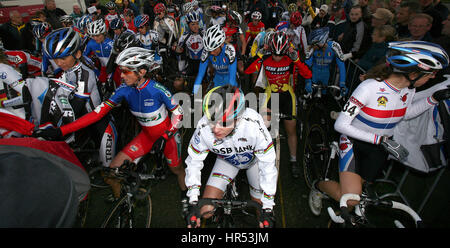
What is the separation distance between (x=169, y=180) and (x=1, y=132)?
3013mm

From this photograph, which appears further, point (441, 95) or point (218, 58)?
point (218, 58)

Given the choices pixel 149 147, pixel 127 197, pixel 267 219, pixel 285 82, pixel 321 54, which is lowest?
pixel 127 197

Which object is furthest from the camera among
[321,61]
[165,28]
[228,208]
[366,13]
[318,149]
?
[165,28]

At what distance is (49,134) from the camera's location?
3109 millimetres

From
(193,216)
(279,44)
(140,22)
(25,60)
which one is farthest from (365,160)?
(25,60)

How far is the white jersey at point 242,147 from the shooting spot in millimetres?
2855

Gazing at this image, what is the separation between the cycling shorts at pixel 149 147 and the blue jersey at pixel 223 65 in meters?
1.76

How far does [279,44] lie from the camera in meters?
4.76

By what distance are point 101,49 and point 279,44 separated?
5.14 metres

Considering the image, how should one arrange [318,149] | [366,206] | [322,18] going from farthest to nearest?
1. [322,18]
2. [318,149]
3. [366,206]

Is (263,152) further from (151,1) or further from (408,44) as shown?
(151,1)

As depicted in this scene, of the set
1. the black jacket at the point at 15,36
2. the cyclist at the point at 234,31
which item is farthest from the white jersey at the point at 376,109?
the black jacket at the point at 15,36

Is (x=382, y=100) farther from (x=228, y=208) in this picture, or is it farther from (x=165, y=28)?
(x=165, y=28)

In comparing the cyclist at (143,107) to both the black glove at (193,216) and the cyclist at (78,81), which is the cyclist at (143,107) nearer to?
the cyclist at (78,81)
